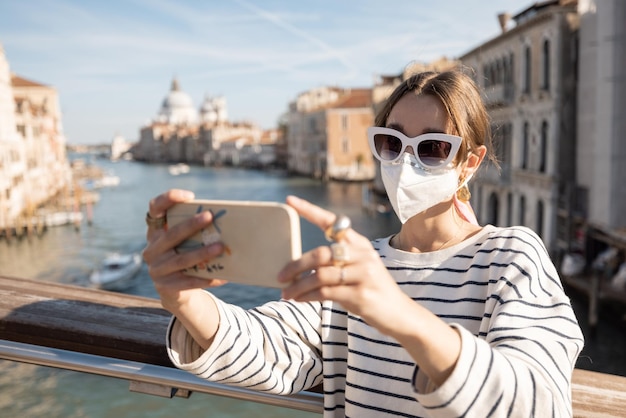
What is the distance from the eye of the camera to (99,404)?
4.15 feet

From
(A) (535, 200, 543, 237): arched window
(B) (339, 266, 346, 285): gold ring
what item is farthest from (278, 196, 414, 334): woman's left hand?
(A) (535, 200, 543, 237): arched window

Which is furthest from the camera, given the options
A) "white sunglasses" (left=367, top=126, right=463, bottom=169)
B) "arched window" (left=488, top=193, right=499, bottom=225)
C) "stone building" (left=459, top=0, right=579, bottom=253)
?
"arched window" (left=488, top=193, right=499, bottom=225)

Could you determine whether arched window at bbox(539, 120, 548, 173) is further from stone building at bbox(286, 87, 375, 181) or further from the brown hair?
stone building at bbox(286, 87, 375, 181)

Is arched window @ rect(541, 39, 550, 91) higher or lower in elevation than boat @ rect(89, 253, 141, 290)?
higher

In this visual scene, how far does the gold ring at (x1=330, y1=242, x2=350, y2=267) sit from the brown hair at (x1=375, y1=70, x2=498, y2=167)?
0.40 metres

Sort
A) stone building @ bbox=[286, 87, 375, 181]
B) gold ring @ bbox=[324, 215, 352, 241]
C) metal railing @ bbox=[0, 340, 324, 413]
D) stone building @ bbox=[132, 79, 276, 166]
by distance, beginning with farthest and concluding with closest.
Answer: stone building @ bbox=[132, 79, 276, 166], stone building @ bbox=[286, 87, 375, 181], metal railing @ bbox=[0, 340, 324, 413], gold ring @ bbox=[324, 215, 352, 241]

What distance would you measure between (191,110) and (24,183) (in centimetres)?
8015

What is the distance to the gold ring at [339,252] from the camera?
0.53 m

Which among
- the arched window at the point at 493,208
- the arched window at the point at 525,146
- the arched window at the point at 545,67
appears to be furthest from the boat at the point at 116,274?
the arched window at the point at 545,67

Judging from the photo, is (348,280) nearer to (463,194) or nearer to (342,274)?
(342,274)

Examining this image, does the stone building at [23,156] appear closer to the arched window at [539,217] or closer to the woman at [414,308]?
the arched window at [539,217]

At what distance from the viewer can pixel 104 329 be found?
1069mm

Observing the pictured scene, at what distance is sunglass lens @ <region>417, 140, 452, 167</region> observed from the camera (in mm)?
847

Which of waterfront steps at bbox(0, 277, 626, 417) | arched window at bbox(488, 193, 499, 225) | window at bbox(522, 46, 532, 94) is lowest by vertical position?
arched window at bbox(488, 193, 499, 225)
